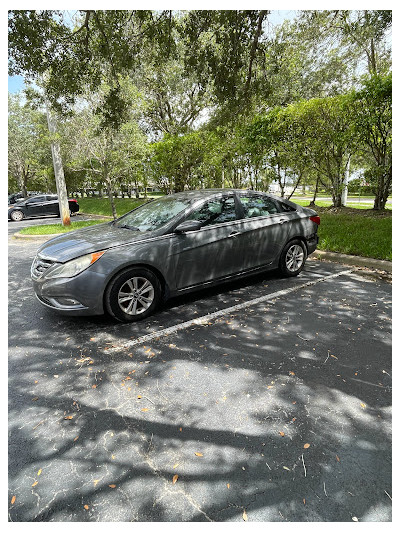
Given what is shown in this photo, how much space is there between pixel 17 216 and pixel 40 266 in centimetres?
1771

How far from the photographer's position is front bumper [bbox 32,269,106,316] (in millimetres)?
3559

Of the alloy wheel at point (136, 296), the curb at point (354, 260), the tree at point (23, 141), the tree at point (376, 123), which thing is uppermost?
the tree at point (23, 141)

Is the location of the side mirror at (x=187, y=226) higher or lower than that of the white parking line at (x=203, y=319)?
higher

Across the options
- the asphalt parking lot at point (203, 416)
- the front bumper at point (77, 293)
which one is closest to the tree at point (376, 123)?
the asphalt parking lot at point (203, 416)

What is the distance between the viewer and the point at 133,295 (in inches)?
151

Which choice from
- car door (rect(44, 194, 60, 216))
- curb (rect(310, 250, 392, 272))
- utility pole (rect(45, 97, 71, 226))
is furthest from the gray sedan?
car door (rect(44, 194, 60, 216))

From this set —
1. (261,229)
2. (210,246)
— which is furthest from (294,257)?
(210,246)

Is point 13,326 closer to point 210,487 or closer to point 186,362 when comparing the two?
point 186,362

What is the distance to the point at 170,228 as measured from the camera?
4062 millimetres

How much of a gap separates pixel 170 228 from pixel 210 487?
291 cm

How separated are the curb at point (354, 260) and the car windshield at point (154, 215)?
367cm

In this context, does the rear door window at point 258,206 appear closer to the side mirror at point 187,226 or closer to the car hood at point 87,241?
the side mirror at point 187,226

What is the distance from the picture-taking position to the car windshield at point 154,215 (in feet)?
14.0

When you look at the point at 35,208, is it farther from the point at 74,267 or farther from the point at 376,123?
the point at 376,123
